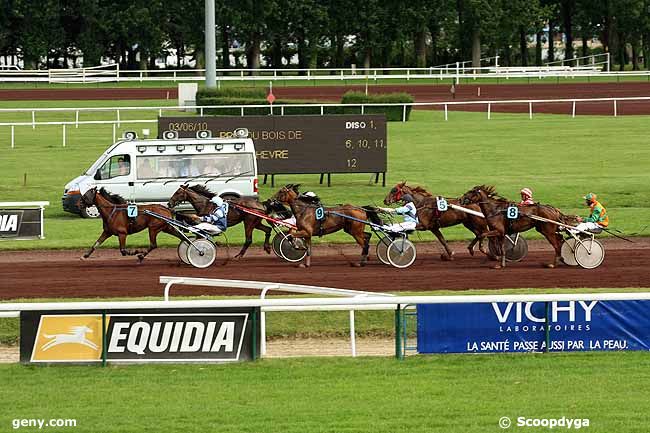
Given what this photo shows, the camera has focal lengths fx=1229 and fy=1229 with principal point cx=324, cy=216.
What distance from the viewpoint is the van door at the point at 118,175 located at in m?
25.4

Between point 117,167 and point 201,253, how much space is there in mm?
6297

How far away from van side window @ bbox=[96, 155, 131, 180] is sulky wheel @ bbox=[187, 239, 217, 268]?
598 centimetres

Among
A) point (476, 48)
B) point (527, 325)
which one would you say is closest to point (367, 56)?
point (476, 48)

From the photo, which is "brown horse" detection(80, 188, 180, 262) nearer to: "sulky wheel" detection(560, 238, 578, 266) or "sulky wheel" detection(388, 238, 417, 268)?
"sulky wheel" detection(388, 238, 417, 268)

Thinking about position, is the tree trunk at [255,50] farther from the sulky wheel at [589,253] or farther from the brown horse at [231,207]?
the sulky wheel at [589,253]

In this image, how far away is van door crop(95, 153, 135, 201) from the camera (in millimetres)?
25438

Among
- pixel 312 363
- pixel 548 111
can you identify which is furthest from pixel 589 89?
pixel 312 363

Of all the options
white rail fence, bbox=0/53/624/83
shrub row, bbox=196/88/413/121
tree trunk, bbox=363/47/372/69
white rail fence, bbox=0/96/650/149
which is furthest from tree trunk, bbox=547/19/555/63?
shrub row, bbox=196/88/413/121

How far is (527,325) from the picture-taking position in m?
13.5

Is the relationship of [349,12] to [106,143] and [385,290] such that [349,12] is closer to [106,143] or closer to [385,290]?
[106,143]

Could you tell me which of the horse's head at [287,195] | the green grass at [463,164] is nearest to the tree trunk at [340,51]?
the green grass at [463,164]

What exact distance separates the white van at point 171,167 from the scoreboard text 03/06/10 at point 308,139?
123 inches

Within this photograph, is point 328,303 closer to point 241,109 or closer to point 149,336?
point 149,336

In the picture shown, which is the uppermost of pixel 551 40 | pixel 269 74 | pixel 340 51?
pixel 551 40
